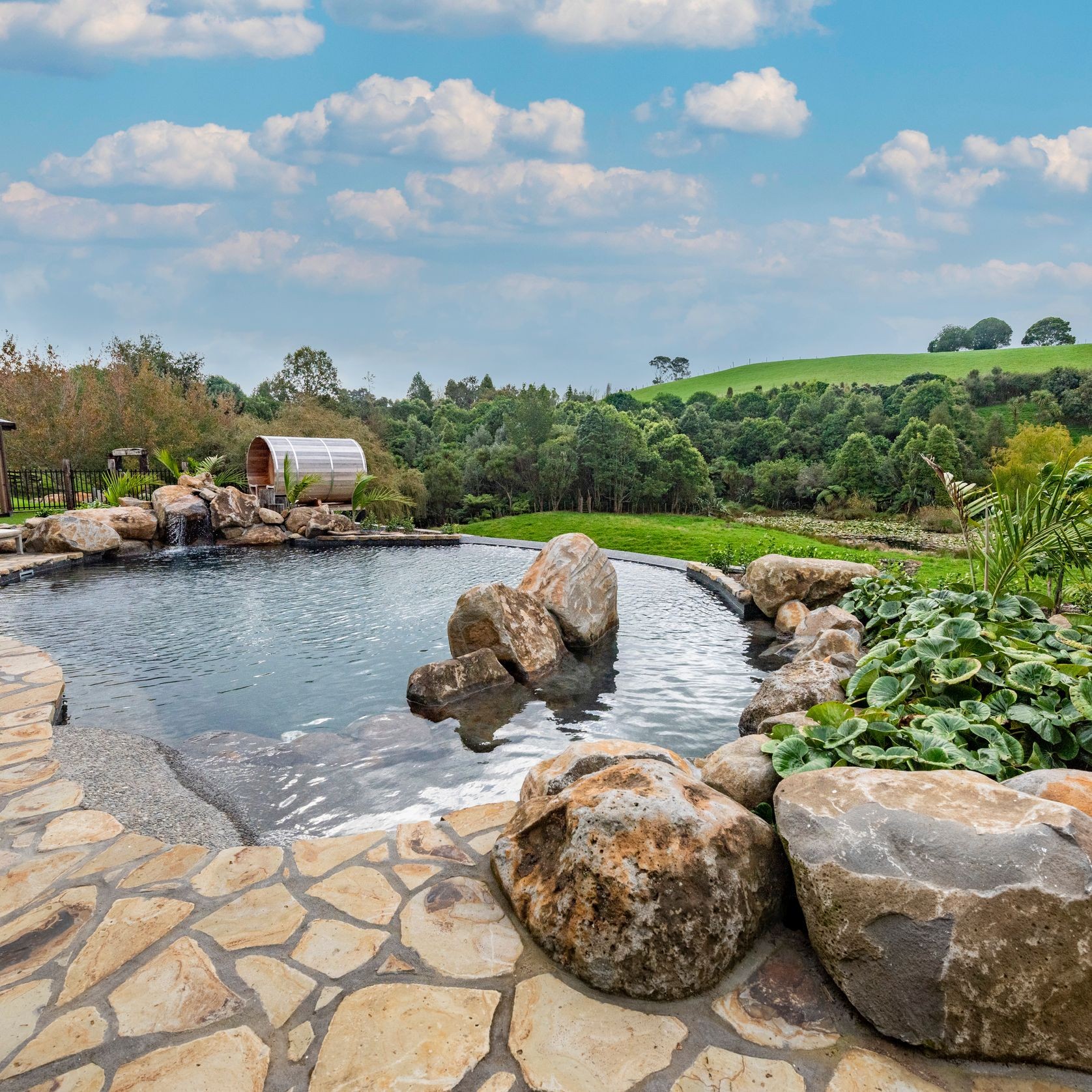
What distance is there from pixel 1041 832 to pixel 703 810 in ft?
3.05

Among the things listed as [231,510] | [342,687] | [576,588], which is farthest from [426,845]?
[231,510]

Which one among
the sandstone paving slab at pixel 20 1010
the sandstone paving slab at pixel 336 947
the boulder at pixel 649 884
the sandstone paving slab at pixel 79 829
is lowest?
the sandstone paving slab at pixel 336 947

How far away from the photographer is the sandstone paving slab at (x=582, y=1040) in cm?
169

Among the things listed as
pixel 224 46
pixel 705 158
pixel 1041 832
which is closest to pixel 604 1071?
pixel 1041 832

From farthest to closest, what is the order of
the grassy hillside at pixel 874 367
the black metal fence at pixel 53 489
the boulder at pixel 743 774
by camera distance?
the grassy hillside at pixel 874 367 < the black metal fence at pixel 53 489 < the boulder at pixel 743 774

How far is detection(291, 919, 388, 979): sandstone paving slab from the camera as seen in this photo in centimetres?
205

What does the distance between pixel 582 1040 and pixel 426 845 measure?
114 centimetres

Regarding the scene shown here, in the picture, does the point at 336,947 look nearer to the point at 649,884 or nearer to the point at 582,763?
the point at 649,884

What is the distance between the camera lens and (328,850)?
2.75 metres

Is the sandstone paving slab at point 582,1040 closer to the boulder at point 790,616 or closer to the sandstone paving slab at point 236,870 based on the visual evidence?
the sandstone paving slab at point 236,870

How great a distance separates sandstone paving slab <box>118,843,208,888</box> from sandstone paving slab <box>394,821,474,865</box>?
0.78 meters

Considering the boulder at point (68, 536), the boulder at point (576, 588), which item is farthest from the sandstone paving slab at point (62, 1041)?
the boulder at point (68, 536)

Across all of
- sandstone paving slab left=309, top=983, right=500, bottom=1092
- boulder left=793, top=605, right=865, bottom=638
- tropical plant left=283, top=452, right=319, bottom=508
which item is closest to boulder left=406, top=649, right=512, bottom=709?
boulder left=793, top=605, right=865, bottom=638

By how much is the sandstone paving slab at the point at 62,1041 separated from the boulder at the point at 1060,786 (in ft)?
9.06
